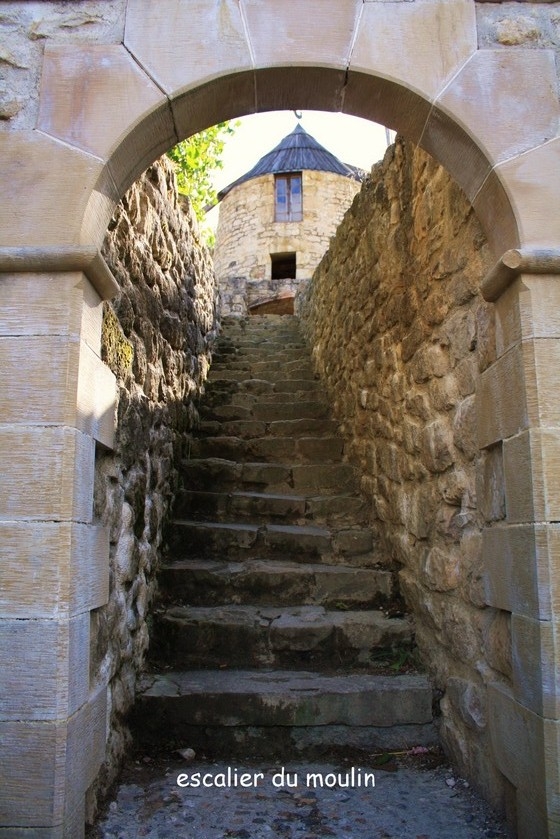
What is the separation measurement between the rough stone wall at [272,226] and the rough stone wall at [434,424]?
12.5m

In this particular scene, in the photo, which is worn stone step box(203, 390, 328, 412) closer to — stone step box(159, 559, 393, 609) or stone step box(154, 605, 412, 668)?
stone step box(159, 559, 393, 609)

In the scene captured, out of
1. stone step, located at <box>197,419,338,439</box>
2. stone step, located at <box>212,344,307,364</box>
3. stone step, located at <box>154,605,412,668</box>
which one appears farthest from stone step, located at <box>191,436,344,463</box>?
stone step, located at <box>212,344,307,364</box>

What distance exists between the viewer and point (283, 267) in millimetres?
16812

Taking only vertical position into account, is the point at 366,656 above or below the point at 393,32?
below

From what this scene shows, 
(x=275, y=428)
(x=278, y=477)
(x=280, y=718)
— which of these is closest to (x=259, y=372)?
(x=275, y=428)

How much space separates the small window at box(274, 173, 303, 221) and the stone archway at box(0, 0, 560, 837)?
15020 millimetres

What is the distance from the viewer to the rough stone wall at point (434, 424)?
2.11 metres

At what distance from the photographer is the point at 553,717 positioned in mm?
1575

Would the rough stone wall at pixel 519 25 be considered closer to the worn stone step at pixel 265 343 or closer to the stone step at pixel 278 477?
the stone step at pixel 278 477

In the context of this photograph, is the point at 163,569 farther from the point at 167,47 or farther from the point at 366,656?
the point at 167,47

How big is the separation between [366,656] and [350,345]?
2.25 m

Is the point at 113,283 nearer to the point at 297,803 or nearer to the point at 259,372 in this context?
the point at 297,803

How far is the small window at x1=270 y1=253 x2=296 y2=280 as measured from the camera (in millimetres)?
16469

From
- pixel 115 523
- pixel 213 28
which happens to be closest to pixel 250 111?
pixel 213 28
